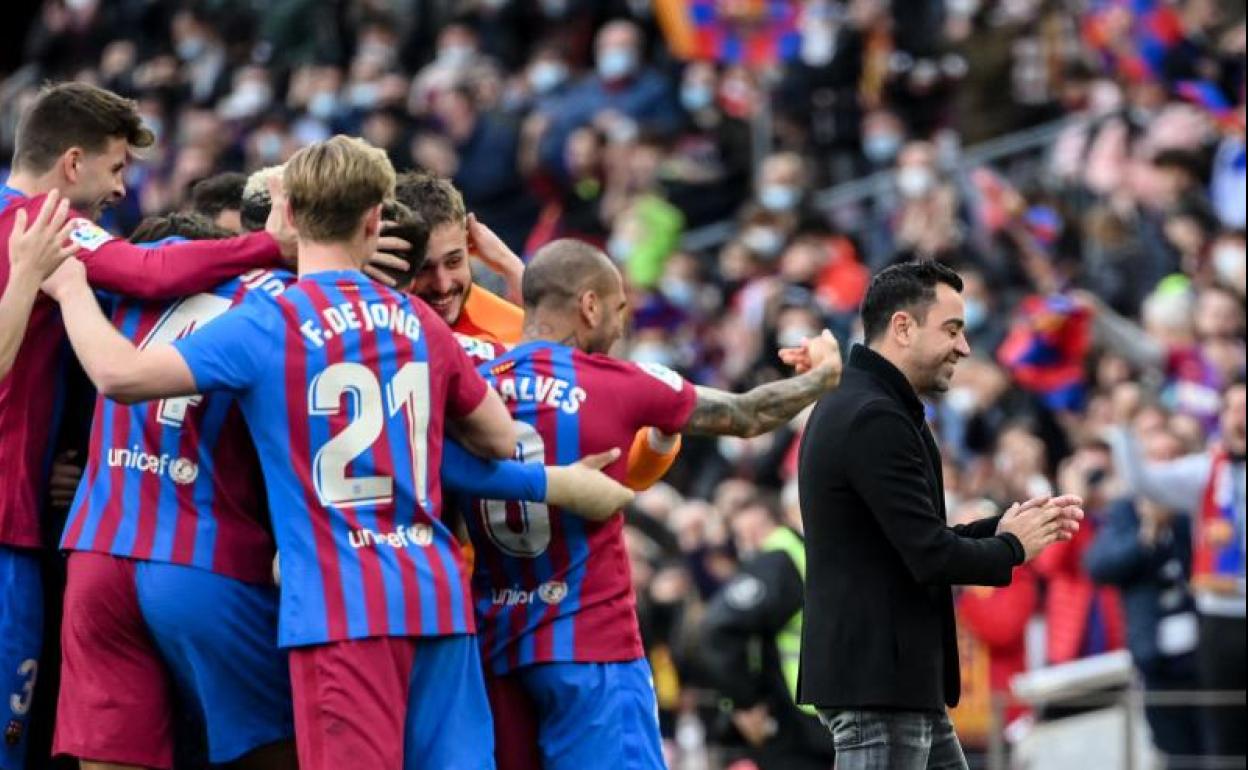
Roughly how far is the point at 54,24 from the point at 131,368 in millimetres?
21779

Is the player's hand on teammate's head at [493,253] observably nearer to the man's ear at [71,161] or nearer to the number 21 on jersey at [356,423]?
the man's ear at [71,161]

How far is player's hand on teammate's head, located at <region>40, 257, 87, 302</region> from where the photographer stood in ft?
21.5

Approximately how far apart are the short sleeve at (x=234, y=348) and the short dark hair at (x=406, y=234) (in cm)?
66

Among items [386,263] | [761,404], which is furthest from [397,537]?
[761,404]

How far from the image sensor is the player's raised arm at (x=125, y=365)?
6191mm

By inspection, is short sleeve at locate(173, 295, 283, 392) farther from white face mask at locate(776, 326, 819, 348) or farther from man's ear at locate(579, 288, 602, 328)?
white face mask at locate(776, 326, 819, 348)

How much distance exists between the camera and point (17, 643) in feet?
22.9

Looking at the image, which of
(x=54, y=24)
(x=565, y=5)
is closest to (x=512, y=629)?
(x=565, y=5)

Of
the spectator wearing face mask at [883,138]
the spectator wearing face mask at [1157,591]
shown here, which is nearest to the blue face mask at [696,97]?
the spectator wearing face mask at [883,138]

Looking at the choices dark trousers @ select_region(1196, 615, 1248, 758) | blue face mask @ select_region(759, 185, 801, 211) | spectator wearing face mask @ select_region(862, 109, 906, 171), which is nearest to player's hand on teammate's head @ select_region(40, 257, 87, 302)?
dark trousers @ select_region(1196, 615, 1248, 758)

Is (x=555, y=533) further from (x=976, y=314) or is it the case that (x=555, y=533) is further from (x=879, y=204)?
(x=879, y=204)

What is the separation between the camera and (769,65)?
19297 millimetres

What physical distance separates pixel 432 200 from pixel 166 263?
95 centimetres

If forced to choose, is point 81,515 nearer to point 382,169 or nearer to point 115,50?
point 382,169
